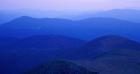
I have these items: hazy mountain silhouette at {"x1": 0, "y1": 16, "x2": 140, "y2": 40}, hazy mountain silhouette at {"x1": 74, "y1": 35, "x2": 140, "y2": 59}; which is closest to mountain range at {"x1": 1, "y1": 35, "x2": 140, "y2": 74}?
hazy mountain silhouette at {"x1": 74, "y1": 35, "x2": 140, "y2": 59}

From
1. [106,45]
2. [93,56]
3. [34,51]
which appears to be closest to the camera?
[93,56]

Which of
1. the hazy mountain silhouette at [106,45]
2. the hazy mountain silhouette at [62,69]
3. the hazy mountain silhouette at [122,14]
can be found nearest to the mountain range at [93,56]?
A: the hazy mountain silhouette at [106,45]

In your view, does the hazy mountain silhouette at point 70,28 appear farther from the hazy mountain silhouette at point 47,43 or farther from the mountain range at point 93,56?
the mountain range at point 93,56

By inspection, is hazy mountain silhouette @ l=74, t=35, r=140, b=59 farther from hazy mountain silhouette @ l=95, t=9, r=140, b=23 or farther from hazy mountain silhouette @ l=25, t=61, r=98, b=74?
hazy mountain silhouette @ l=95, t=9, r=140, b=23

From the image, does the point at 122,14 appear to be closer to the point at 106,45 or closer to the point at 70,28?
the point at 70,28

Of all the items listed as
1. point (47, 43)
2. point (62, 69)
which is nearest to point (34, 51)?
point (47, 43)

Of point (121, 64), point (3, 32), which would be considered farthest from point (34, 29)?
point (121, 64)

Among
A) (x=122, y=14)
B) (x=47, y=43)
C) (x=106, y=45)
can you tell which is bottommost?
(x=47, y=43)

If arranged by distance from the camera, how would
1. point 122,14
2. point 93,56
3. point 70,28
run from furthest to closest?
point 122,14, point 70,28, point 93,56

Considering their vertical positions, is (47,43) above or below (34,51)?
above
